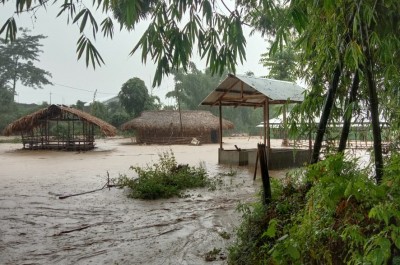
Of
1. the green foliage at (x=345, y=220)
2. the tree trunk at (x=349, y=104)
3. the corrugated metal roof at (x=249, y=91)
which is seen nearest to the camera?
the green foliage at (x=345, y=220)

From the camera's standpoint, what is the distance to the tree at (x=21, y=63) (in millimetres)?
44938

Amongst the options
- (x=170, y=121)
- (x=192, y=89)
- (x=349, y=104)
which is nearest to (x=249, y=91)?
(x=349, y=104)

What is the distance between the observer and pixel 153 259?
450 centimetres

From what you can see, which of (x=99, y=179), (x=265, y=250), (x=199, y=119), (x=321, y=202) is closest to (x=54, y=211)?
(x=99, y=179)

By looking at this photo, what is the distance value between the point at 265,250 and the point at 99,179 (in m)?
9.36

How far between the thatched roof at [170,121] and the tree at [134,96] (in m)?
4.48

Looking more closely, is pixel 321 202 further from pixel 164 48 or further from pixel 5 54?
pixel 5 54

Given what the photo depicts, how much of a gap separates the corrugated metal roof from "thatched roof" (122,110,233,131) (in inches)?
632

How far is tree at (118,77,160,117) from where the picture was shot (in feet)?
118

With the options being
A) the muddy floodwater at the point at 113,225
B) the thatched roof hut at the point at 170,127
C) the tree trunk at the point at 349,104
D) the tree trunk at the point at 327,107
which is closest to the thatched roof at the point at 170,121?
the thatched roof hut at the point at 170,127

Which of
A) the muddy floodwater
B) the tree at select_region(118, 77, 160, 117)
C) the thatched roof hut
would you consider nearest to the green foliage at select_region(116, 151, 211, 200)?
the muddy floodwater

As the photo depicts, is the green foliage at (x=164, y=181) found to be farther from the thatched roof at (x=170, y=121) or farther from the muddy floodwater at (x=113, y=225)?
the thatched roof at (x=170, y=121)

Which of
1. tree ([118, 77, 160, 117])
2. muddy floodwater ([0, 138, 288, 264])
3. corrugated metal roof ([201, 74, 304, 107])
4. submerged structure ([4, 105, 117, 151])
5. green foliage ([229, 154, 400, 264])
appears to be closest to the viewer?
green foliage ([229, 154, 400, 264])

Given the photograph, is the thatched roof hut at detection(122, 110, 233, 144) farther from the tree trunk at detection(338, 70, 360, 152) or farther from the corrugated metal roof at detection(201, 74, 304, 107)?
the tree trunk at detection(338, 70, 360, 152)
